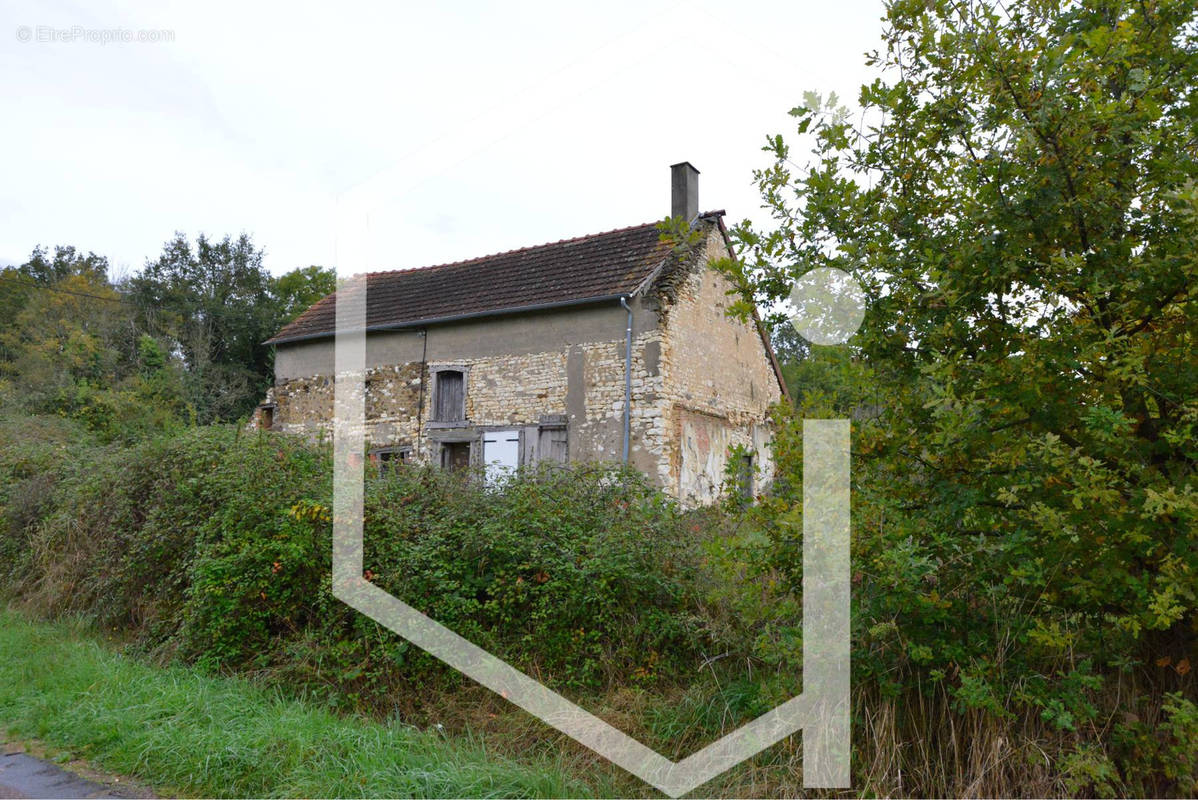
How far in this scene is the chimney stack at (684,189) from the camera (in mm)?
16047

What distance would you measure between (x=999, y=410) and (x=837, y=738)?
176 cm

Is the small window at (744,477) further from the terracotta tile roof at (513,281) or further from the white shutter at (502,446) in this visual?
the white shutter at (502,446)

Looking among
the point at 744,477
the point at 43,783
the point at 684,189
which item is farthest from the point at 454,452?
the point at 744,477

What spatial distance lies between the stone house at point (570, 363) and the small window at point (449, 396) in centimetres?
3

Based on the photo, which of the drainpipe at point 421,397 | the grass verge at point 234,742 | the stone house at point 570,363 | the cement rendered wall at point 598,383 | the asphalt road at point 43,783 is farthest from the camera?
the drainpipe at point 421,397

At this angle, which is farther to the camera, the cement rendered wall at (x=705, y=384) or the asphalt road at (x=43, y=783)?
the cement rendered wall at (x=705, y=384)

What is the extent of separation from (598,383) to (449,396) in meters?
3.45

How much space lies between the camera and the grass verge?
4.13 metres

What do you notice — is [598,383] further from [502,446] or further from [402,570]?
[402,570]

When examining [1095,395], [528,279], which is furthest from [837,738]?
[528,279]

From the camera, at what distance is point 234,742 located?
15.2ft
